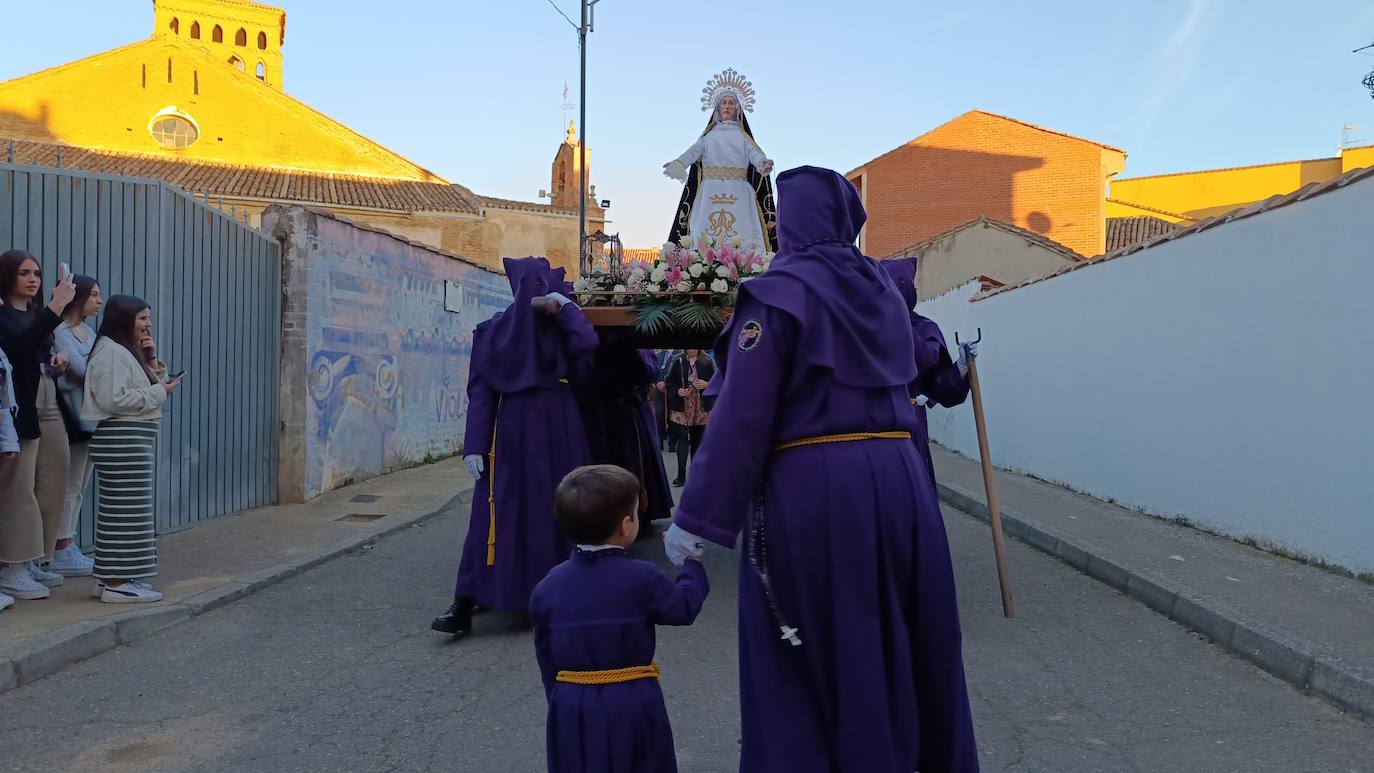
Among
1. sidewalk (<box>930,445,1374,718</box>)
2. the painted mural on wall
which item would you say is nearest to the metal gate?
the painted mural on wall

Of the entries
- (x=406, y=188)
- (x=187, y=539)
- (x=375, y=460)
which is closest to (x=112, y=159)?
(x=406, y=188)

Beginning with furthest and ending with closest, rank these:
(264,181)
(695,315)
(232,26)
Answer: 1. (232,26)
2. (264,181)
3. (695,315)

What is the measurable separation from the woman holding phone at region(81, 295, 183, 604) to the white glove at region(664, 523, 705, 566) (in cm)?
418

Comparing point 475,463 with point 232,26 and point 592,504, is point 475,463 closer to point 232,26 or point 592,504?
point 592,504

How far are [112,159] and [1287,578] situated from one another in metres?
28.4

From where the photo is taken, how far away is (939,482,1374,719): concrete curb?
449 centimetres

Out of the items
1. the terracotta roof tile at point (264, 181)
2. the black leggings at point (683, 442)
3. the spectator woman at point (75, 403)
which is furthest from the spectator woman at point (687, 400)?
the terracotta roof tile at point (264, 181)

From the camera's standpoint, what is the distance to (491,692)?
15.1ft

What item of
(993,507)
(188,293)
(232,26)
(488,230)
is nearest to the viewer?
(993,507)

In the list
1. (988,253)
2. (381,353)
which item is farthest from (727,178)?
(988,253)

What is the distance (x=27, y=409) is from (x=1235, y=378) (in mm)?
8556

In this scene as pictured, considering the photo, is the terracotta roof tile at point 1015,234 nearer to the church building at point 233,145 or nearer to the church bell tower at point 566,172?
the church building at point 233,145

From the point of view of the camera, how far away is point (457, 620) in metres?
5.54

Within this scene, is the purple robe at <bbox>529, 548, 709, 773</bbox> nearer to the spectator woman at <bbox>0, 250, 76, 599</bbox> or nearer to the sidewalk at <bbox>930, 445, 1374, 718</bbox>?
the sidewalk at <bbox>930, 445, 1374, 718</bbox>
